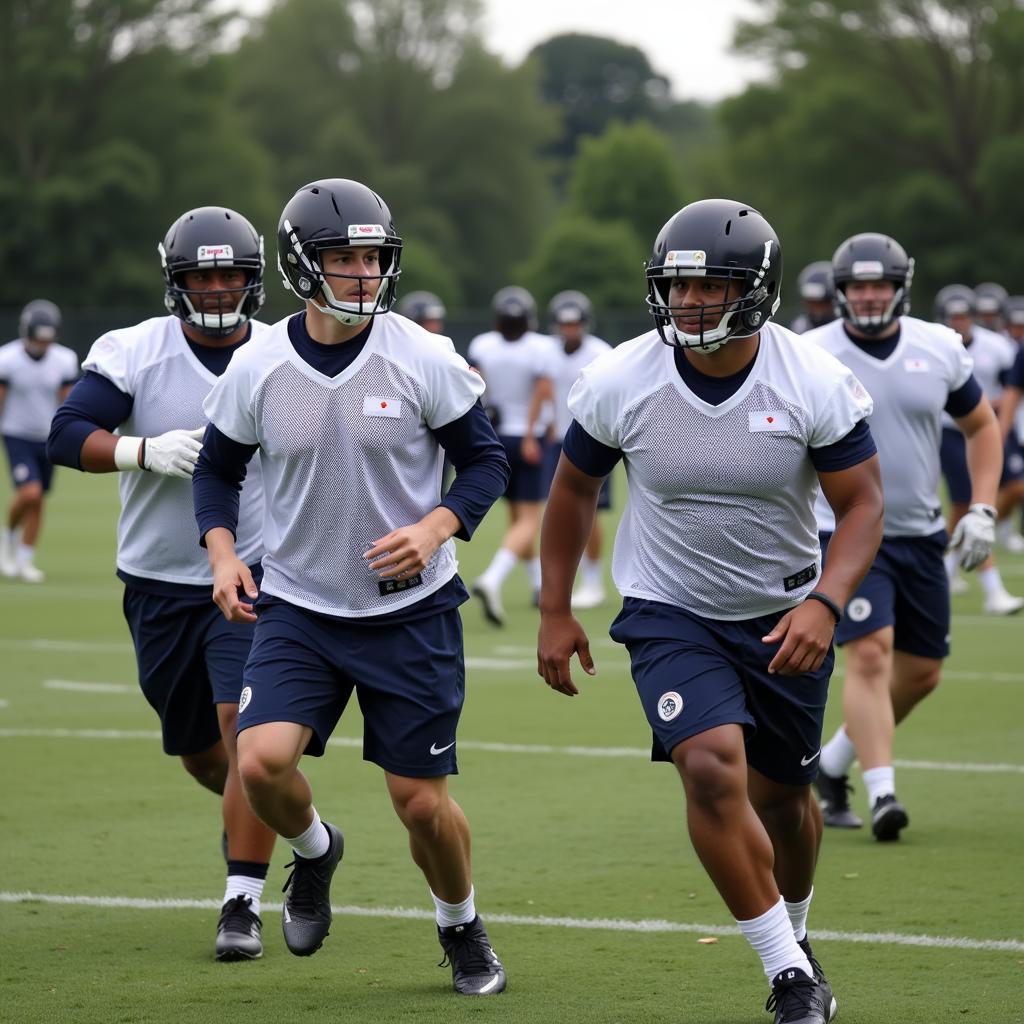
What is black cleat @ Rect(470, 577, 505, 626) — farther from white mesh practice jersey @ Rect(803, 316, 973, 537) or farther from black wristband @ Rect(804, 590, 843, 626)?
black wristband @ Rect(804, 590, 843, 626)

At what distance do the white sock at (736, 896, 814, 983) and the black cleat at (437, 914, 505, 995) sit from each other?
88 centimetres

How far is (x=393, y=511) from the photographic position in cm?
553

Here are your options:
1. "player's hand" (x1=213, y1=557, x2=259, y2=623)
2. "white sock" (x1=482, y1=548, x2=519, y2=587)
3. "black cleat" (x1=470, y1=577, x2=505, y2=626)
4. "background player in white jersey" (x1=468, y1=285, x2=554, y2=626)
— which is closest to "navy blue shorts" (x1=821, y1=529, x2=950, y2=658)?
"player's hand" (x1=213, y1=557, x2=259, y2=623)

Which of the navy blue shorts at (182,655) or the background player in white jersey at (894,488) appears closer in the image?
the navy blue shorts at (182,655)

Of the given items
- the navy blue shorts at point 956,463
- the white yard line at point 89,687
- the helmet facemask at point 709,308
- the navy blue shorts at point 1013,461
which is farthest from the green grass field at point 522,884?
the navy blue shorts at point 1013,461

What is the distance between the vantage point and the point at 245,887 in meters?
6.01

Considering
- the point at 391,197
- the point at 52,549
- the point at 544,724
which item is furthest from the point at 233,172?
the point at 544,724

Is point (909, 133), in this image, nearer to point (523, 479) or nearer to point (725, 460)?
point (523, 479)

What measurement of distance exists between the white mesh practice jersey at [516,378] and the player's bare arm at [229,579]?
9865 millimetres

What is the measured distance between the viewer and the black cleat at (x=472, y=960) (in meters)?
5.57

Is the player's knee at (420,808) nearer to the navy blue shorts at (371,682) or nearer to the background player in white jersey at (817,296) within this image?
the navy blue shorts at (371,682)

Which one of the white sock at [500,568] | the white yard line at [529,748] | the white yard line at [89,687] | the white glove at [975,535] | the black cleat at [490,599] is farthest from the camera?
the white sock at [500,568]

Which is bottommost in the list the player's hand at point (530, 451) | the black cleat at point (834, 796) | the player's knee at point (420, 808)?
the black cleat at point (834, 796)

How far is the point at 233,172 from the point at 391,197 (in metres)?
14.5
